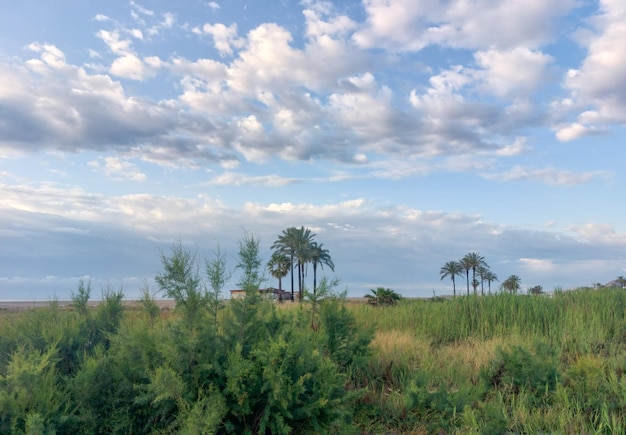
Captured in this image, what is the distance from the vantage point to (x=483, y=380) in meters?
8.15

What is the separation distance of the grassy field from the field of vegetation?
3 centimetres

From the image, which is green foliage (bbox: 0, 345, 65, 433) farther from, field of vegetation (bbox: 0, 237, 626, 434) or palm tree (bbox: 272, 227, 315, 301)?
palm tree (bbox: 272, 227, 315, 301)

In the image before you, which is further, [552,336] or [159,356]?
[552,336]

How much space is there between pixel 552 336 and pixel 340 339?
561 centimetres

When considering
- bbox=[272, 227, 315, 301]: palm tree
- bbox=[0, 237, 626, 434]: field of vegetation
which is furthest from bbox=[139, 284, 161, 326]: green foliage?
bbox=[272, 227, 315, 301]: palm tree

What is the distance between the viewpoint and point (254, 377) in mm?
5242

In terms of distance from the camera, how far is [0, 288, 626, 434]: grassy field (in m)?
6.51

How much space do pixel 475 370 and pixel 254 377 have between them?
218 inches

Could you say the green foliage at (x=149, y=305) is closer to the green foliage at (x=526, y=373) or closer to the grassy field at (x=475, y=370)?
the grassy field at (x=475, y=370)

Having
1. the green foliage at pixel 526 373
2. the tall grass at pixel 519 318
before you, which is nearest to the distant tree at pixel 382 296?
the tall grass at pixel 519 318

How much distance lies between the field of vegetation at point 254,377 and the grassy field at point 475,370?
3 cm

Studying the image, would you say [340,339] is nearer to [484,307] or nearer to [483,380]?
[483,380]

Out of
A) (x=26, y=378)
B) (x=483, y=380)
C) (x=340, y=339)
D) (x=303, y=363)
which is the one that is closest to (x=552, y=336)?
(x=483, y=380)

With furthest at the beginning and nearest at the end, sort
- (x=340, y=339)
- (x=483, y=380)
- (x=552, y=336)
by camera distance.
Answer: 1. (x=552, y=336)
2. (x=340, y=339)
3. (x=483, y=380)
